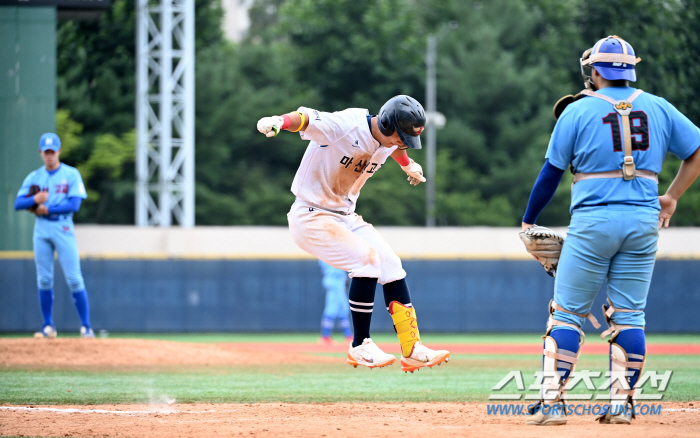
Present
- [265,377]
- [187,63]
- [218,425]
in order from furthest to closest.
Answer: [187,63]
[265,377]
[218,425]

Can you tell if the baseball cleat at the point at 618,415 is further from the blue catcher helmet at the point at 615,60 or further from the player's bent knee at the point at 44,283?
the player's bent knee at the point at 44,283

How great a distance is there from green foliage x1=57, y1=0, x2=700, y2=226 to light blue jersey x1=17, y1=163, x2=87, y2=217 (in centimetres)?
2258

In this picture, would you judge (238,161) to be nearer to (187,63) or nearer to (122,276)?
(187,63)

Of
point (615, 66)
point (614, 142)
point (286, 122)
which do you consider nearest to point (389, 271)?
point (286, 122)

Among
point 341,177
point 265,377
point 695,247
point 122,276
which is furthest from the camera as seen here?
point 695,247

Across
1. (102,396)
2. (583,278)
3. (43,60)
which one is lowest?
(102,396)

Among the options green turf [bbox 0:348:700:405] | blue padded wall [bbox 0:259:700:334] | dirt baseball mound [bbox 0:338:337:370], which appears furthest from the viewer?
blue padded wall [bbox 0:259:700:334]

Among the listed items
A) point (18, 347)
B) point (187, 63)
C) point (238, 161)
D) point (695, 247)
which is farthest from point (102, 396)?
point (238, 161)

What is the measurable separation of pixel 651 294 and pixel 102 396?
453 inches

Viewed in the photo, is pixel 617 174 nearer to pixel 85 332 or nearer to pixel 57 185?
pixel 57 185

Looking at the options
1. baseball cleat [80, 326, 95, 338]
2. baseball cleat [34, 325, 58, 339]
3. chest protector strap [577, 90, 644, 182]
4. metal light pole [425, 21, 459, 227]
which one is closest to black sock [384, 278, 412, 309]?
chest protector strap [577, 90, 644, 182]

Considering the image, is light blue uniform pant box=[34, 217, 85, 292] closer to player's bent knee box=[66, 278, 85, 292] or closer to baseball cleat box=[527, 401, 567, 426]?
player's bent knee box=[66, 278, 85, 292]

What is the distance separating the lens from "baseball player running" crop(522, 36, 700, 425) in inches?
192

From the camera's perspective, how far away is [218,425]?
539cm
